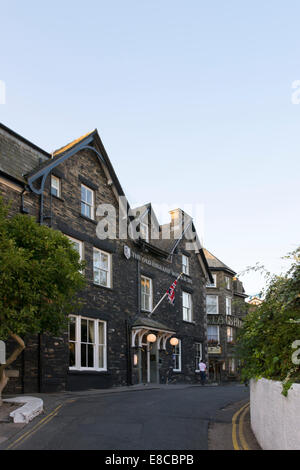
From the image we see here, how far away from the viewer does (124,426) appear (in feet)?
34.9

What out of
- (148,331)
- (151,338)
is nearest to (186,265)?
(148,331)

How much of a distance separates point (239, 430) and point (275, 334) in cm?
304

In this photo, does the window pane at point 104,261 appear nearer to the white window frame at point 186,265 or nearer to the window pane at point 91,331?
the window pane at point 91,331

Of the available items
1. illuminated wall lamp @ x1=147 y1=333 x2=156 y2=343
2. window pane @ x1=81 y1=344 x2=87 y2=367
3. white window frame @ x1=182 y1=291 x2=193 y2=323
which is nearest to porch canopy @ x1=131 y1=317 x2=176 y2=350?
illuminated wall lamp @ x1=147 y1=333 x2=156 y2=343

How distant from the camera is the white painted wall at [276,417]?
22.1 ft

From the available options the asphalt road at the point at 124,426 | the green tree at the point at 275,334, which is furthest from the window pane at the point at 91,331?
the green tree at the point at 275,334

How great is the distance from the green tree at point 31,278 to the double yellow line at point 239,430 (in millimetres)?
5544

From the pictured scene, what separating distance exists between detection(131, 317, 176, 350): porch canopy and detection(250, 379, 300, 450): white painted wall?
14.6m

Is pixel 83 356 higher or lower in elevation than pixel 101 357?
higher

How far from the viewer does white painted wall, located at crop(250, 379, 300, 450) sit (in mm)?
6738

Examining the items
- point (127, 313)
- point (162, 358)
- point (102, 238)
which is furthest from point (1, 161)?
point (162, 358)

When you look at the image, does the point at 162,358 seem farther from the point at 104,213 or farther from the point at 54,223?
the point at 54,223

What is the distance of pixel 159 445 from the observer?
29.2ft

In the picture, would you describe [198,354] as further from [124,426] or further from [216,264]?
[124,426]
